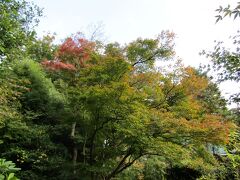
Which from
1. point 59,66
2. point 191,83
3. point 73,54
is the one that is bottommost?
point 191,83

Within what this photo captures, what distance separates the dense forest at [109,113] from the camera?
256 inches

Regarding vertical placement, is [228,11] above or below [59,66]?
below

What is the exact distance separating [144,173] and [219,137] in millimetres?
4222

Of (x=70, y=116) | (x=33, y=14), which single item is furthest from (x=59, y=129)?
(x=33, y=14)

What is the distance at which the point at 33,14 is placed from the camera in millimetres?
9750

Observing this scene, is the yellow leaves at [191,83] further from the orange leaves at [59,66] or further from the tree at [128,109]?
the orange leaves at [59,66]

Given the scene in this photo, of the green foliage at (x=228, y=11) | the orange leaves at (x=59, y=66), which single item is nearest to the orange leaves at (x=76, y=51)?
the orange leaves at (x=59, y=66)

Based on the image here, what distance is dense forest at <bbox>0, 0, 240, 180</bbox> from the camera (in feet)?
21.3

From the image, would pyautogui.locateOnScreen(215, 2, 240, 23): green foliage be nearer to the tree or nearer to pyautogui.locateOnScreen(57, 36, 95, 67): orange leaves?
the tree

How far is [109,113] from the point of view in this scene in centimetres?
663

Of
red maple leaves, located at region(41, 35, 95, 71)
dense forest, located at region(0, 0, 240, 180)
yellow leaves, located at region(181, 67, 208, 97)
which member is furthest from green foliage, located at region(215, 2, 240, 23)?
red maple leaves, located at region(41, 35, 95, 71)

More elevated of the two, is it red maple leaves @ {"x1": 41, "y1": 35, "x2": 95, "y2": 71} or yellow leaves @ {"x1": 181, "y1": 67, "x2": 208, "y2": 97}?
red maple leaves @ {"x1": 41, "y1": 35, "x2": 95, "y2": 71}

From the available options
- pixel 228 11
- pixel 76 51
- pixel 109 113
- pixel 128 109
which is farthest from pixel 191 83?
pixel 228 11

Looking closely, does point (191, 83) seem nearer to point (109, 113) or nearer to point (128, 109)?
point (128, 109)
